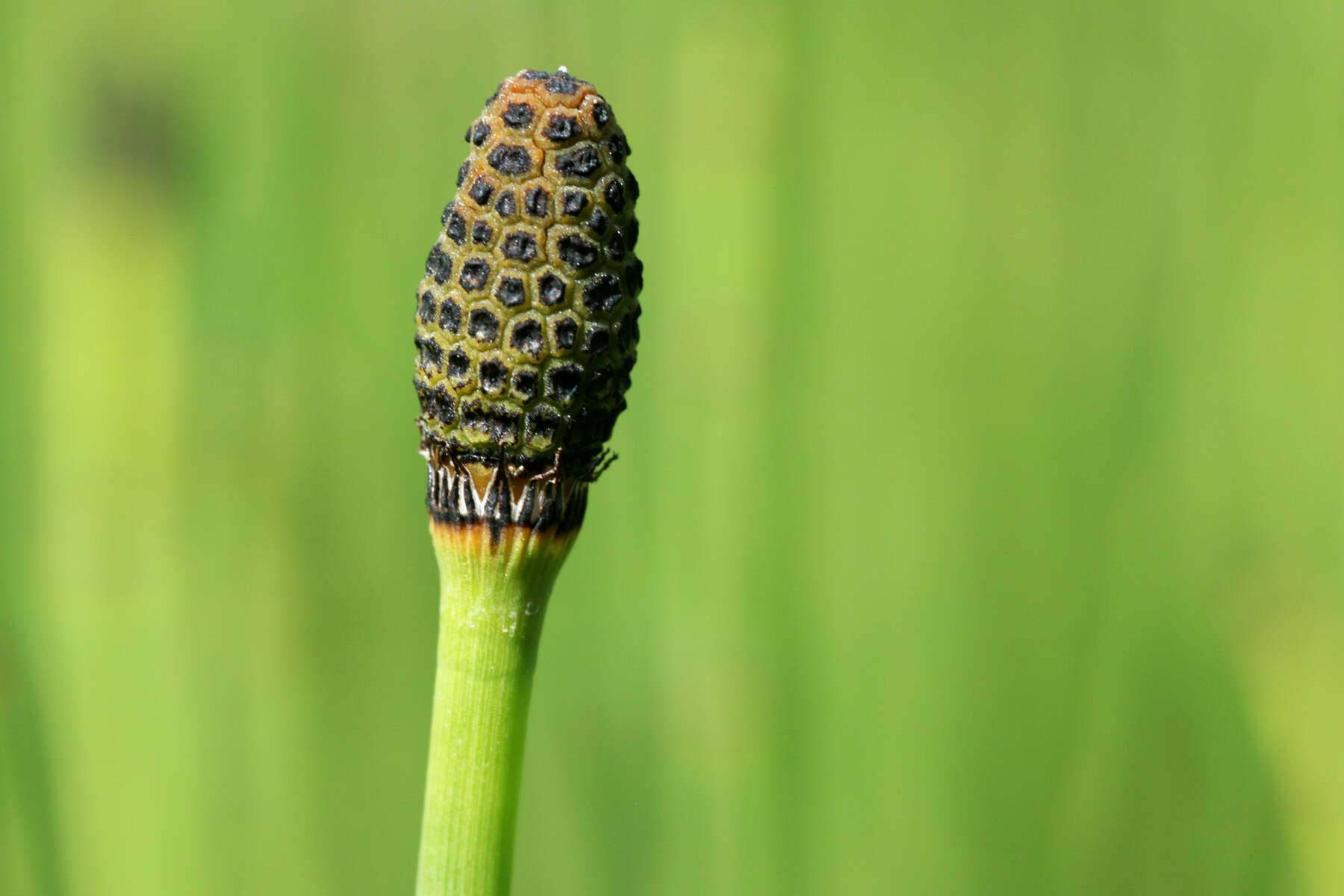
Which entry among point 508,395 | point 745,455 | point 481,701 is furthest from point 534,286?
point 745,455

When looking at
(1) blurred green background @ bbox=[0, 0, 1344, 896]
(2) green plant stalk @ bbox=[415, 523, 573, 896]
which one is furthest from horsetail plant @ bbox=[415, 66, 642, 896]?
(1) blurred green background @ bbox=[0, 0, 1344, 896]

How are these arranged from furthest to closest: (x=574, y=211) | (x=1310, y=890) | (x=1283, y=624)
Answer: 1. (x=1283, y=624)
2. (x=1310, y=890)
3. (x=574, y=211)

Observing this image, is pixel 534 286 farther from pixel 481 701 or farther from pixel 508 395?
pixel 481 701

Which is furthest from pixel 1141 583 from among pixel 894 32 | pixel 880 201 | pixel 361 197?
pixel 361 197

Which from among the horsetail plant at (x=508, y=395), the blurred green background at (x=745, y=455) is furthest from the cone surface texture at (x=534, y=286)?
the blurred green background at (x=745, y=455)

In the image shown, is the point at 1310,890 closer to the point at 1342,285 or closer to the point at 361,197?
the point at 1342,285

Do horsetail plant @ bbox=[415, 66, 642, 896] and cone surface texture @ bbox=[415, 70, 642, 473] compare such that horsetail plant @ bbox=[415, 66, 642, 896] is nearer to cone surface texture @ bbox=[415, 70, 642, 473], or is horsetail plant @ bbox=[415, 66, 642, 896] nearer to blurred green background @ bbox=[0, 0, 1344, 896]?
cone surface texture @ bbox=[415, 70, 642, 473]
